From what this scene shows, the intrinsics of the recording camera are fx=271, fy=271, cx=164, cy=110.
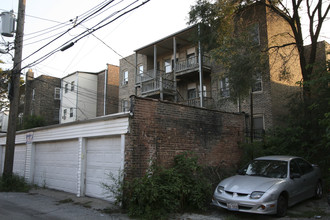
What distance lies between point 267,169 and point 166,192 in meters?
3.05

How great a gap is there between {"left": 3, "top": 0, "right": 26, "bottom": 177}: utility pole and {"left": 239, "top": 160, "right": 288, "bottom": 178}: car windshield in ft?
34.1

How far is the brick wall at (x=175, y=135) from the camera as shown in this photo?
27.3 ft

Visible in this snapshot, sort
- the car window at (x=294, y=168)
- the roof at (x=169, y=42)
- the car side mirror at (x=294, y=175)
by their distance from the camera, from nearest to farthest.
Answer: the car side mirror at (x=294, y=175), the car window at (x=294, y=168), the roof at (x=169, y=42)

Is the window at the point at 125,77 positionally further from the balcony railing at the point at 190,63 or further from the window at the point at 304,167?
the window at the point at 304,167

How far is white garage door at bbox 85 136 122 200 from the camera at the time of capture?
8938 millimetres

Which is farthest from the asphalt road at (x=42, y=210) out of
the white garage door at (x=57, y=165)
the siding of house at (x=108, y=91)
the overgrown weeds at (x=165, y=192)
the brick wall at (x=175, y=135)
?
the siding of house at (x=108, y=91)

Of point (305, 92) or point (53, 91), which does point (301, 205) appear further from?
point (53, 91)

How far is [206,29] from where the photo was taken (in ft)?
48.2

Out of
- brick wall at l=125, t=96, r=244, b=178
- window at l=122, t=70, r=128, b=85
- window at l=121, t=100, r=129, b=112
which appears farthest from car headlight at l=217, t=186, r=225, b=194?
window at l=122, t=70, r=128, b=85

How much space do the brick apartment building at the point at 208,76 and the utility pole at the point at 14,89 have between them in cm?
661

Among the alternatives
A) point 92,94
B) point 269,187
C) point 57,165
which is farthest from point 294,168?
point 92,94

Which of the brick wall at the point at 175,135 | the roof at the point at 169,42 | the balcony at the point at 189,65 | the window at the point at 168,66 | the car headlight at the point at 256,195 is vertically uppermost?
the roof at the point at 169,42

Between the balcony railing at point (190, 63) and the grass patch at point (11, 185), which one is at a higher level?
the balcony railing at point (190, 63)

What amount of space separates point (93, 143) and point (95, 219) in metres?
3.67
